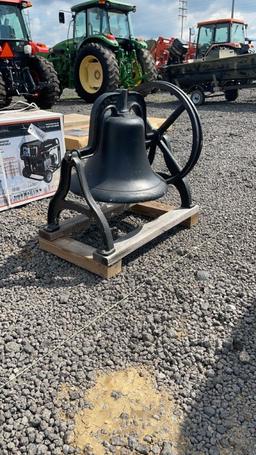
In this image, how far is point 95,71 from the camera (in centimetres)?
938

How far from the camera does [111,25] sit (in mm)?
9781

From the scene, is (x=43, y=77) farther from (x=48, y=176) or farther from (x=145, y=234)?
(x=145, y=234)

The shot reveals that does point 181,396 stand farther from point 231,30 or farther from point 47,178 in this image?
point 231,30

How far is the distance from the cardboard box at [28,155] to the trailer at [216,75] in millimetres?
7466

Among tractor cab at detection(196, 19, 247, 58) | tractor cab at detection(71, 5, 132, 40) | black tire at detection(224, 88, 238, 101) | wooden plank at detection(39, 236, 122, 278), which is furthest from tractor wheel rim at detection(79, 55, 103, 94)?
wooden plank at detection(39, 236, 122, 278)

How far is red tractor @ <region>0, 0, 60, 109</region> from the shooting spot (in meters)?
7.74

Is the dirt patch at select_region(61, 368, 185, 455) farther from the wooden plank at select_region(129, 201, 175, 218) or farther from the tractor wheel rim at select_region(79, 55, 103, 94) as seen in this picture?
the tractor wheel rim at select_region(79, 55, 103, 94)

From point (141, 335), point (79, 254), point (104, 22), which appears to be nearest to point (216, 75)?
point (104, 22)

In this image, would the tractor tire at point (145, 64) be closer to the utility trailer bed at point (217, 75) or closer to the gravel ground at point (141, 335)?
the utility trailer bed at point (217, 75)

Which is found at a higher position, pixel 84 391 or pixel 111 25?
pixel 111 25

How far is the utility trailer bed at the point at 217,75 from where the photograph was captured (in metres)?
9.60

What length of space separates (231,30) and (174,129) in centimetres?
853

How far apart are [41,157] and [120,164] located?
1.23 metres

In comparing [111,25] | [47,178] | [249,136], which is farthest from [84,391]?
[111,25]
